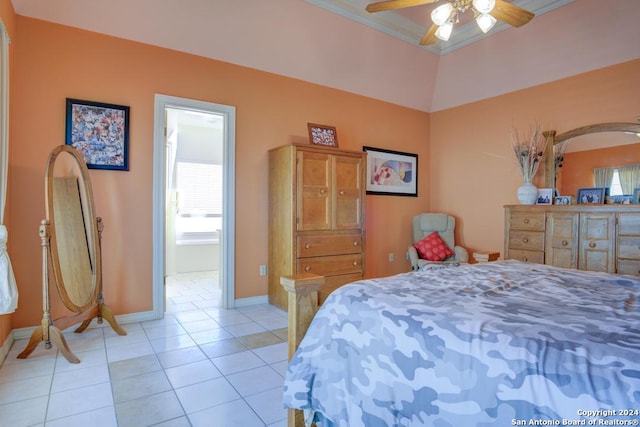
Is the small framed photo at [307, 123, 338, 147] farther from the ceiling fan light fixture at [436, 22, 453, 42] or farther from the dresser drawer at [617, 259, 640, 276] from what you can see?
the dresser drawer at [617, 259, 640, 276]

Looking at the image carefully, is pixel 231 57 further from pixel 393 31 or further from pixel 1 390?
pixel 1 390

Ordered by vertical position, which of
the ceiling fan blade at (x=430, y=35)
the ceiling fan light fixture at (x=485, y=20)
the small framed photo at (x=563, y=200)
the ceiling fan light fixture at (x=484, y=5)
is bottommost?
the small framed photo at (x=563, y=200)

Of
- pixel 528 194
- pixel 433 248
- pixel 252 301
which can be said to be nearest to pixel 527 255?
pixel 528 194

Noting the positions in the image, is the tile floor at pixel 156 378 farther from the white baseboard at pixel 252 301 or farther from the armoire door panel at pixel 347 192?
the armoire door panel at pixel 347 192

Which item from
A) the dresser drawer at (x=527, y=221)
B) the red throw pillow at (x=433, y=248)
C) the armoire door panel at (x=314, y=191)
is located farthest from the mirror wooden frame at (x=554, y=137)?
the armoire door panel at (x=314, y=191)

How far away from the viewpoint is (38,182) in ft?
9.12

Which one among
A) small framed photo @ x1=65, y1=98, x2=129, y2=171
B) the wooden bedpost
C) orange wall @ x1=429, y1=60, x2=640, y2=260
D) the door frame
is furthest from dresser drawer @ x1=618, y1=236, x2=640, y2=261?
small framed photo @ x1=65, y1=98, x2=129, y2=171

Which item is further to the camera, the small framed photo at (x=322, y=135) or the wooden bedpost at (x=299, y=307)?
the small framed photo at (x=322, y=135)

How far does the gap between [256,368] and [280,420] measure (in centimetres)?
61

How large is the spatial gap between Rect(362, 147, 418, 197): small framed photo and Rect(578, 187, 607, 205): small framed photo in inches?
80.7

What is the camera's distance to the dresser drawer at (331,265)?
138 inches

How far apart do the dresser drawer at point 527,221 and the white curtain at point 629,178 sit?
783mm

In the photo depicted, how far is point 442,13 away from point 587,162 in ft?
8.24

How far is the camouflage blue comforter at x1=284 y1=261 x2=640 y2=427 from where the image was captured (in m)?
0.81
